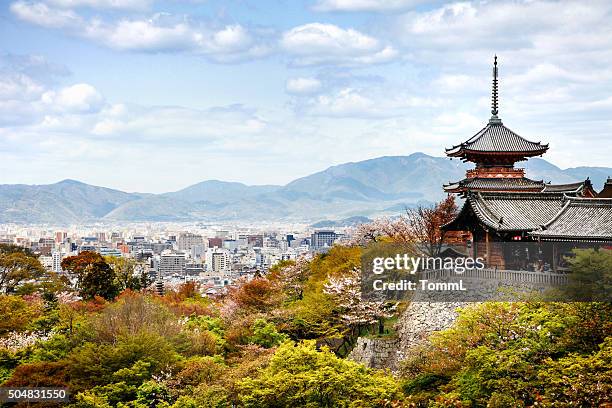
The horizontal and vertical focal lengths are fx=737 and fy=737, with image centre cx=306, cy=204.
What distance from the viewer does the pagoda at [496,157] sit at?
27.0m

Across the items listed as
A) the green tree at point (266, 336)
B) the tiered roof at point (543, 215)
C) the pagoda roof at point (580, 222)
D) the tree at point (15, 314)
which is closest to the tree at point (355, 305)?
the green tree at point (266, 336)

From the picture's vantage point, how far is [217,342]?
22578 millimetres

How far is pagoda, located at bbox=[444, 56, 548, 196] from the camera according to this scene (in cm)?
2705

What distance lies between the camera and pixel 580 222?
20016 mm

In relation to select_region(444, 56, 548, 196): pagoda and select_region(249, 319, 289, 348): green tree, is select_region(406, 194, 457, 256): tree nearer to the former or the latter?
select_region(444, 56, 548, 196): pagoda

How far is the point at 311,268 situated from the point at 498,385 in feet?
56.4

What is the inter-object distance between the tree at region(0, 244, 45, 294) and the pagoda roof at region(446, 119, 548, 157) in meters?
20.5

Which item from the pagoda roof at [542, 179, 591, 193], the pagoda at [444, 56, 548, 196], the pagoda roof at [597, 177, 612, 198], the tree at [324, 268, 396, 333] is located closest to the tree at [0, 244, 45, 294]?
the tree at [324, 268, 396, 333]

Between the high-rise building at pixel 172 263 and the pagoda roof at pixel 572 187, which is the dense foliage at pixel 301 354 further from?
the high-rise building at pixel 172 263

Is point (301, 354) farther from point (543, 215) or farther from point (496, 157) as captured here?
point (496, 157)

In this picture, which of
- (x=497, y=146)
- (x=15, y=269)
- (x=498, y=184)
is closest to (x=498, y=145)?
(x=497, y=146)

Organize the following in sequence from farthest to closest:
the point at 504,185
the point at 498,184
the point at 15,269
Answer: the point at 15,269 → the point at 498,184 → the point at 504,185

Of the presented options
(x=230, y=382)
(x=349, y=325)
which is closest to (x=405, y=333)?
(x=349, y=325)

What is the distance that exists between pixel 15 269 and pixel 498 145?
22.8 m
